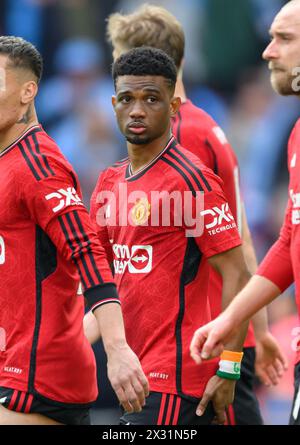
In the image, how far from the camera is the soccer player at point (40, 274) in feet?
17.4

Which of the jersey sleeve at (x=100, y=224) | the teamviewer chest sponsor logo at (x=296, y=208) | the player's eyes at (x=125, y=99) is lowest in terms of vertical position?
the jersey sleeve at (x=100, y=224)

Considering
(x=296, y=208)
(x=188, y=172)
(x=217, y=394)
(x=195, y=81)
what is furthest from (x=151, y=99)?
(x=195, y=81)

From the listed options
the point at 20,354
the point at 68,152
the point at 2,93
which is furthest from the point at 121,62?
the point at 68,152

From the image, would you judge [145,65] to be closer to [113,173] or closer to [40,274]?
[113,173]

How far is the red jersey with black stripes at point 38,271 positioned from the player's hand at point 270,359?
1.61 metres

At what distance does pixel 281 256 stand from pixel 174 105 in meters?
1.13

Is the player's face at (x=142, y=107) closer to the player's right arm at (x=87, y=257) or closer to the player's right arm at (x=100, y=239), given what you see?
the player's right arm at (x=100, y=239)

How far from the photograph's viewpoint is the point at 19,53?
5.74 meters

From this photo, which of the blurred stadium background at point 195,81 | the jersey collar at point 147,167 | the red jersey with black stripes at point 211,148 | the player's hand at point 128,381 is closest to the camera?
the player's hand at point 128,381

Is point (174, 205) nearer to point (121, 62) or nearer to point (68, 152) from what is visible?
point (121, 62)

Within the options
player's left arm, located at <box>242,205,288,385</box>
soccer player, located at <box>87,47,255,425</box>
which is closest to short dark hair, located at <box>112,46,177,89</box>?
soccer player, located at <box>87,47,255,425</box>

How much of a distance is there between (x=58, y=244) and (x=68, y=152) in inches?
256

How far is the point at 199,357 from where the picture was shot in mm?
5297

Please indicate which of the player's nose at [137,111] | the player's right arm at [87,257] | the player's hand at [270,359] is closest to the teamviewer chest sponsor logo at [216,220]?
the player's nose at [137,111]
